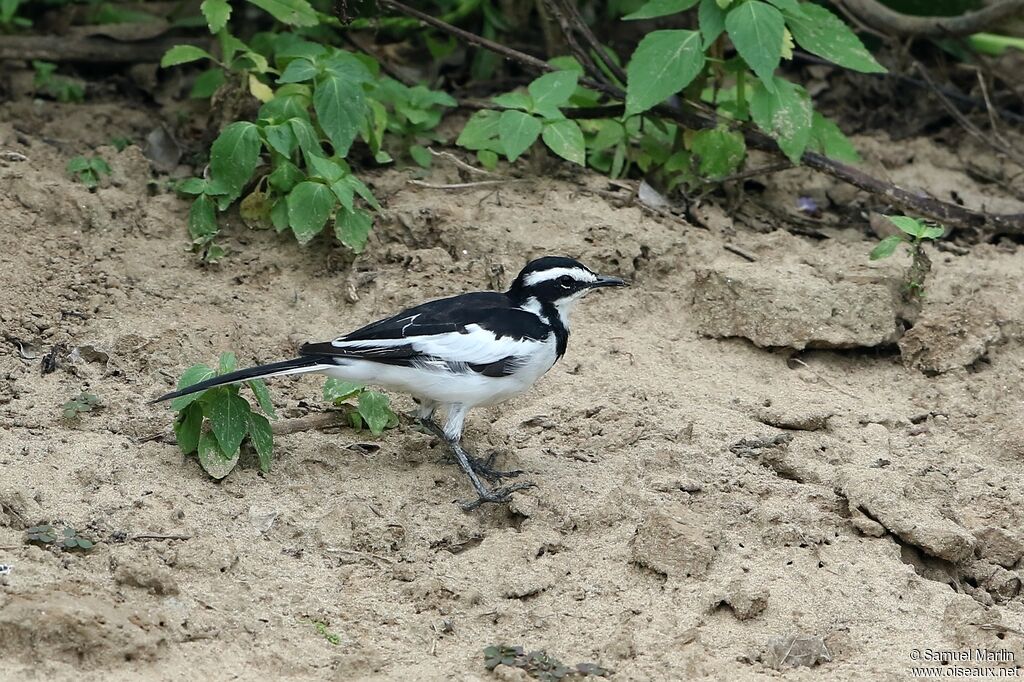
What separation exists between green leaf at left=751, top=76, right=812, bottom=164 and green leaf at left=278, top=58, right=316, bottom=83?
2.47 meters

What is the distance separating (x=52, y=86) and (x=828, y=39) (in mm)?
4818

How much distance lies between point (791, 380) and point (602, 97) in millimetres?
2407

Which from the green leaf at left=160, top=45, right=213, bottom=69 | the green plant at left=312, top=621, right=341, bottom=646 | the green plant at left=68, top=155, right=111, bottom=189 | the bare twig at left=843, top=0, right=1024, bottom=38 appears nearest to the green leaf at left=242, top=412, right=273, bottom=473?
the green plant at left=312, top=621, right=341, bottom=646

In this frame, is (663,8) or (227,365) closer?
(227,365)

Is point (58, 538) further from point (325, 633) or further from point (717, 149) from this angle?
point (717, 149)

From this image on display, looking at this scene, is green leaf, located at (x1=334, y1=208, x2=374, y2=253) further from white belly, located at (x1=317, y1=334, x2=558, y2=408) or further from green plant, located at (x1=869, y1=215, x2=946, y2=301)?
green plant, located at (x1=869, y1=215, x2=946, y2=301)

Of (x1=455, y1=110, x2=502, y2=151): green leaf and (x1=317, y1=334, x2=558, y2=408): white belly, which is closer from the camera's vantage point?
(x1=317, y1=334, x2=558, y2=408): white belly

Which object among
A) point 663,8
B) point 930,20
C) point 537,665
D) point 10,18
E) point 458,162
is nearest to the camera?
point 537,665

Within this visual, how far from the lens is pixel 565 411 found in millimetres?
6590

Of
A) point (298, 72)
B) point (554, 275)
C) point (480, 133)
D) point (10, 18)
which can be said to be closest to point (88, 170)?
point (298, 72)

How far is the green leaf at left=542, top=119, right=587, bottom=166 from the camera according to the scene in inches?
296

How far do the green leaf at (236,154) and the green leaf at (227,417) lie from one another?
178cm

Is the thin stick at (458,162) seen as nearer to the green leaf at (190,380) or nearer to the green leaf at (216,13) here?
the green leaf at (216,13)

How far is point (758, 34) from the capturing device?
6.99 m
